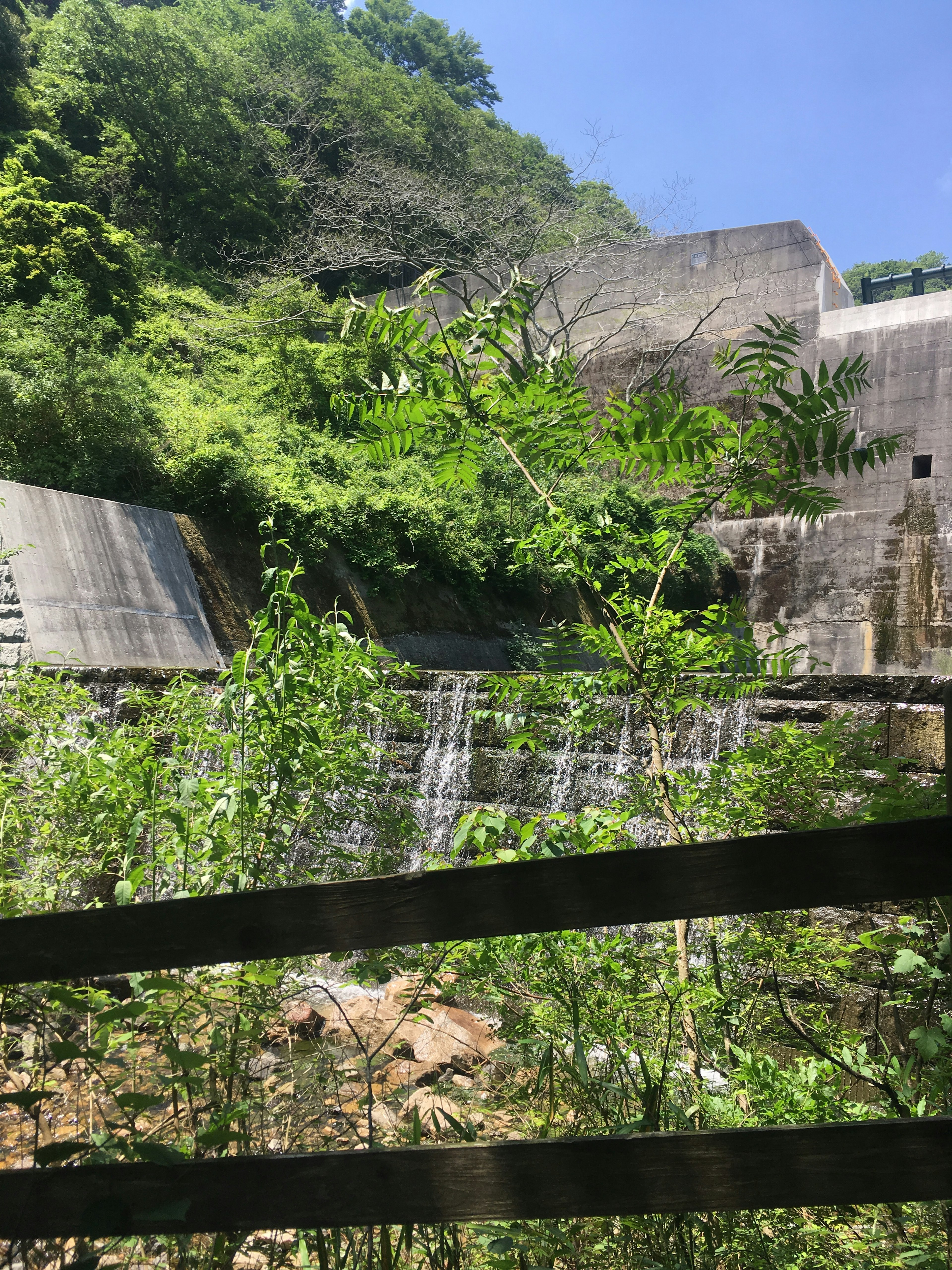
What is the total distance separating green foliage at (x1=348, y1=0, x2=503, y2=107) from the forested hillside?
21.2 feet

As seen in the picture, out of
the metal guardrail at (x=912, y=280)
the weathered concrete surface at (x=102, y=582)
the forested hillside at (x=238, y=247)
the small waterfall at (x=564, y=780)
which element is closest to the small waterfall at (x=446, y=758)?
the small waterfall at (x=564, y=780)

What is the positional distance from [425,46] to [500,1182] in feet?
122

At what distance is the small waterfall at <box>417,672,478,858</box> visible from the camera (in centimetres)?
670

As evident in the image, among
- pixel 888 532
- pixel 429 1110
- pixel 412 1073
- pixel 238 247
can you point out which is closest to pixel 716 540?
pixel 888 532

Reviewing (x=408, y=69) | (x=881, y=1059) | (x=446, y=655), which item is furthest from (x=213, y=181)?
(x=881, y=1059)

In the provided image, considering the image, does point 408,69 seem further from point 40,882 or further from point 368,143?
point 40,882

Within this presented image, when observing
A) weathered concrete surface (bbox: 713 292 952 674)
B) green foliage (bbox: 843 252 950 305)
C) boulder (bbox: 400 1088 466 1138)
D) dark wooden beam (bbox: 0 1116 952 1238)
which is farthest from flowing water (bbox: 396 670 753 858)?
green foliage (bbox: 843 252 950 305)

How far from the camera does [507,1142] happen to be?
1.32 meters

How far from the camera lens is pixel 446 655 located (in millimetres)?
13305

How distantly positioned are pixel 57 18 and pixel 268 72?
469 cm

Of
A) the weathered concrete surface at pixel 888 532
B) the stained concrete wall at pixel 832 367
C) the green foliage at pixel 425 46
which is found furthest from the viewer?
the green foliage at pixel 425 46

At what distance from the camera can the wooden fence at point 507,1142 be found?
1268 mm

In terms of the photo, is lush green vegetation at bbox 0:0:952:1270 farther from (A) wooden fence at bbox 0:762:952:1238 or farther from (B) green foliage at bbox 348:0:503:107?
(B) green foliage at bbox 348:0:503:107

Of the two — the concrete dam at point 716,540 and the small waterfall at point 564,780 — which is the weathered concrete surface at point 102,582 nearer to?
the concrete dam at point 716,540
